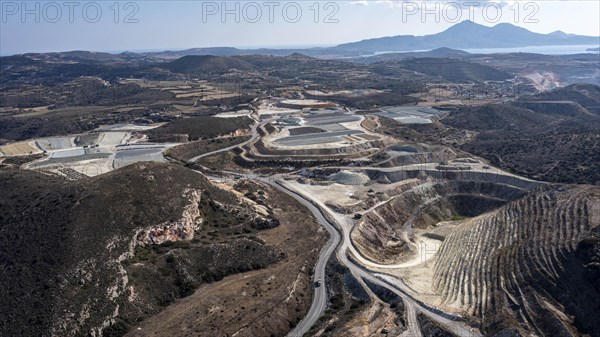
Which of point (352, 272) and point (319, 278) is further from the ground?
point (352, 272)

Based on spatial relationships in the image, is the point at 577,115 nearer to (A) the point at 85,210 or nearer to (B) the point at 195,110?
(B) the point at 195,110

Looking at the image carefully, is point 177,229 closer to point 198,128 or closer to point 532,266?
point 532,266

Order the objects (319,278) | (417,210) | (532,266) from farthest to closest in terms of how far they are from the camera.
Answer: (417,210) → (319,278) → (532,266)

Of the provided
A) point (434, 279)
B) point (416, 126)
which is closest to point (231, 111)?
point (416, 126)

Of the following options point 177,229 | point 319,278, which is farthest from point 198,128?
point 319,278

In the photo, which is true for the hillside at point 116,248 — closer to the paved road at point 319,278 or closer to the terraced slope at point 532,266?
the paved road at point 319,278

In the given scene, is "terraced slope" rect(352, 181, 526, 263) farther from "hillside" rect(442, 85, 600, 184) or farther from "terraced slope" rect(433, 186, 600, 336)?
"hillside" rect(442, 85, 600, 184)

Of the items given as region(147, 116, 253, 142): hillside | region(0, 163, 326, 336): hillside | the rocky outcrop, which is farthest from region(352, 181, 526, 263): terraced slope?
region(147, 116, 253, 142): hillside

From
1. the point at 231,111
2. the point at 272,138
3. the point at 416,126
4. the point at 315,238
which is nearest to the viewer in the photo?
the point at 315,238

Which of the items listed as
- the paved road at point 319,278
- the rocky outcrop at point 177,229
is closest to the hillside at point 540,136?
the paved road at point 319,278
